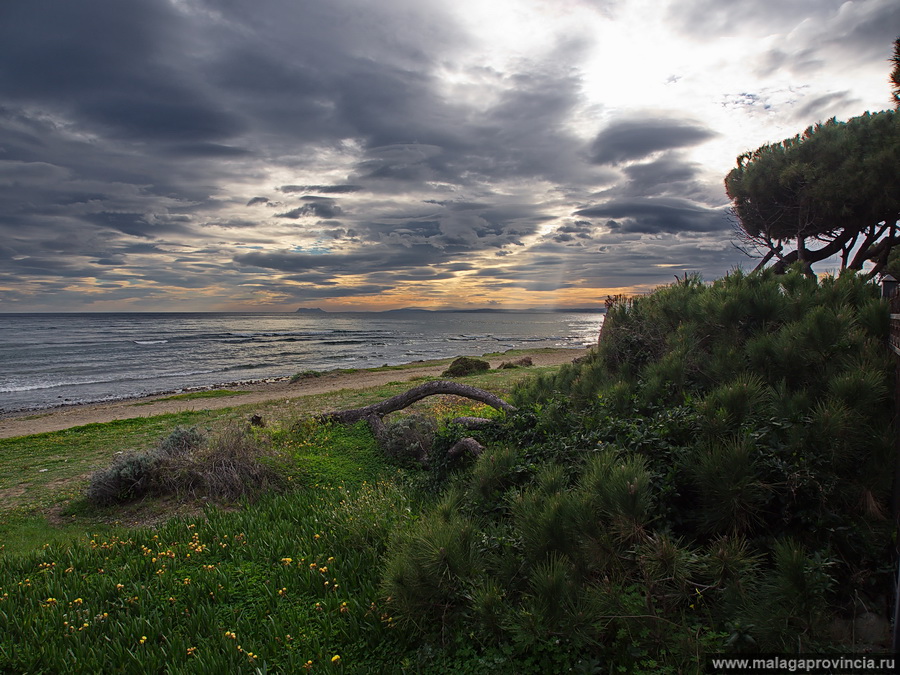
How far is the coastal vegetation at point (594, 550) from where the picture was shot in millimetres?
2406

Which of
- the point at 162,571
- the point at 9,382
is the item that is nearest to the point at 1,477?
the point at 162,571

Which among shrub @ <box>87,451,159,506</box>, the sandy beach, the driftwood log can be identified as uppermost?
the driftwood log

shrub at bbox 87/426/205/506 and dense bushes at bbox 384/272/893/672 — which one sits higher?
dense bushes at bbox 384/272/893/672

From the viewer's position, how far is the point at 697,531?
9.58ft

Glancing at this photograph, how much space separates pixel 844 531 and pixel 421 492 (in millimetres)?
4475

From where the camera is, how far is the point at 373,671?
2.90 m

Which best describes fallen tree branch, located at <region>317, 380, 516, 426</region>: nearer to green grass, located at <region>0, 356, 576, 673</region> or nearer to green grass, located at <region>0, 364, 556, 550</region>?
green grass, located at <region>0, 364, 556, 550</region>

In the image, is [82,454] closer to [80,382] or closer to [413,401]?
[413,401]

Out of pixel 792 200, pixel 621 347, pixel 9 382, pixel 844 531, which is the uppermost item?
pixel 792 200

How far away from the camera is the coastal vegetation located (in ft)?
7.89

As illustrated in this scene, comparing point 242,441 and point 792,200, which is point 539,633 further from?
point 792,200

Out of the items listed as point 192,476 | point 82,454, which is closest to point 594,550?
point 192,476

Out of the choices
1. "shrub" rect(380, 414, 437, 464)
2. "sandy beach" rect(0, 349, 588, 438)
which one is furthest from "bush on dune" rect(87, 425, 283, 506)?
"sandy beach" rect(0, 349, 588, 438)

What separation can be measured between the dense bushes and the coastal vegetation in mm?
13
